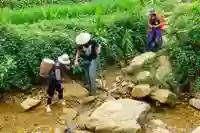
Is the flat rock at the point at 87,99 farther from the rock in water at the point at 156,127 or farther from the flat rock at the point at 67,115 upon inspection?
the rock in water at the point at 156,127

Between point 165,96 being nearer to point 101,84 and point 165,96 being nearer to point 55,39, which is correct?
point 101,84

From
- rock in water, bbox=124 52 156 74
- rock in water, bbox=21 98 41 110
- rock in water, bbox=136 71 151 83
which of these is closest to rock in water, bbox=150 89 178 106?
rock in water, bbox=136 71 151 83

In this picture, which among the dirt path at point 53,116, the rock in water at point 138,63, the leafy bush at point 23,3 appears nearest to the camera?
the dirt path at point 53,116

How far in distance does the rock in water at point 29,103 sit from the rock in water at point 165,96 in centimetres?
223

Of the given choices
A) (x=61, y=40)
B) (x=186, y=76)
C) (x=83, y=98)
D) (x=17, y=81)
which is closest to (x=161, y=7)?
(x=186, y=76)

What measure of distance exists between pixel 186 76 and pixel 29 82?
333cm

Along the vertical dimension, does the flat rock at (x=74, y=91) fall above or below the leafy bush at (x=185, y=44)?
below

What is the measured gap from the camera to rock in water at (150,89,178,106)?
622cm

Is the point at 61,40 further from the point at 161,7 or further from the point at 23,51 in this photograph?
the point at 161,7

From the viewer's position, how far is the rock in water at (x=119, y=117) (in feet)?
16.5

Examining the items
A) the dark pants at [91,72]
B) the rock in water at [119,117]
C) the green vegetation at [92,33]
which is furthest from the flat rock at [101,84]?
the rock in water at [119,117]

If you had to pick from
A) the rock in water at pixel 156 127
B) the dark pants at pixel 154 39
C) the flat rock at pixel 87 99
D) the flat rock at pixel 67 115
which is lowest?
the rock in water at pixel 156 127

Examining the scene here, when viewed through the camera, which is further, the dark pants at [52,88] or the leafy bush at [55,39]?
the leafy bush at [55,39]

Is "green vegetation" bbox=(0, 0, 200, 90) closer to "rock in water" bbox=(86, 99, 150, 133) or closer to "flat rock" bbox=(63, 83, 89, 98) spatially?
"flat rock" bbox=(63, 83, 89, 98)
